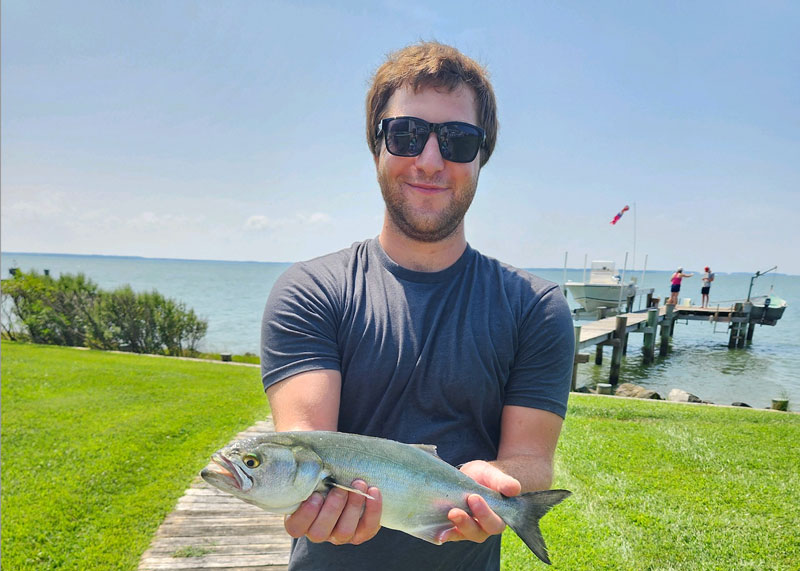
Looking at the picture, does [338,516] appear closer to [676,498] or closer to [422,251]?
[422,251]

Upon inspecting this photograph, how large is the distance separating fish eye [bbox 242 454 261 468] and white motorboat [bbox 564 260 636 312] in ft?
114

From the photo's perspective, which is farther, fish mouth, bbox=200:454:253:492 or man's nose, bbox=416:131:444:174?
man's nose, bbox=416:131:444:174

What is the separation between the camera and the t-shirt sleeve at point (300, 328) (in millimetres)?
2078

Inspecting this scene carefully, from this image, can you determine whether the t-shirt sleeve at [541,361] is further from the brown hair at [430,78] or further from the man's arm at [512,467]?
the brown hair at [430,78]

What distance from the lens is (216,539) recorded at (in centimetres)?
558

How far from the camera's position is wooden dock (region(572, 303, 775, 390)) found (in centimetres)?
2131

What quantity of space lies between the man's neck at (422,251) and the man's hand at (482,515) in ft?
3.11

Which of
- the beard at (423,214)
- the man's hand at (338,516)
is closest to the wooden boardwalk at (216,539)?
the man's hand at (338,516)

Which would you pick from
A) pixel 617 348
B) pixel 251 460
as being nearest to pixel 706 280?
pixel 617 348

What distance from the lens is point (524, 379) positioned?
2201 mm

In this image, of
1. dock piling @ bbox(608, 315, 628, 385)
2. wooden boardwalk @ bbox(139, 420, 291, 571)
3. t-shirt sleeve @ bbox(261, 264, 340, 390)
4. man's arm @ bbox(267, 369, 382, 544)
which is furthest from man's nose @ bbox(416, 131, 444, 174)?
dock piling @ bbox(608, 315, 628, 385)

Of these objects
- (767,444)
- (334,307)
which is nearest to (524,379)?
(334,307)

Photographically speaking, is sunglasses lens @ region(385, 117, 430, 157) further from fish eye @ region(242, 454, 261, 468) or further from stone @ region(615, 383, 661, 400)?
stone @ region(615, 383, 661, 400)

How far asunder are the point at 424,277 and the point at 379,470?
35.0 inches
